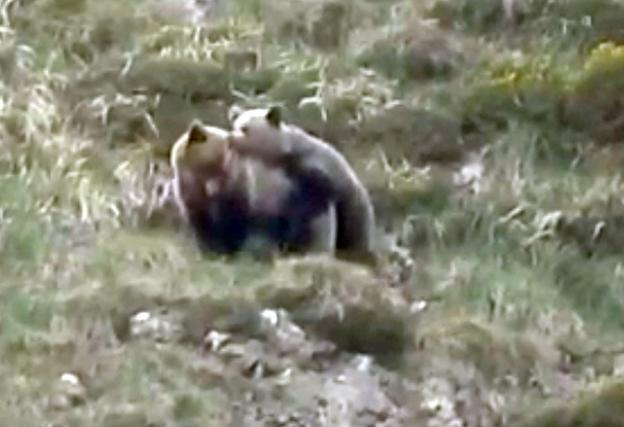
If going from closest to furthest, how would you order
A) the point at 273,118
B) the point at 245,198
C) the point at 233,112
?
1. the point at 245,198
2. the point at 273,118
3. the point at 233,112

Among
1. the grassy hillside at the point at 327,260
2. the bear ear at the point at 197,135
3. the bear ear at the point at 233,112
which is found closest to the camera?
the grassy hillside at the point at 327,260

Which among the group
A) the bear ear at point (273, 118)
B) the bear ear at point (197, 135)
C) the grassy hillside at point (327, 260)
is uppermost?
the bear ear at point (273, 118)

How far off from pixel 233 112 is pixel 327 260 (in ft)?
4.71

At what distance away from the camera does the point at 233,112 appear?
24.3 feet

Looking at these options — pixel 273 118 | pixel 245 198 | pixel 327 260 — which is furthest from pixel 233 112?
pixel 327 260

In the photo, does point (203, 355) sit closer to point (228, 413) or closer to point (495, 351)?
point (228, 413)

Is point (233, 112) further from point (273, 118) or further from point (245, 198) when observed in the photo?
point (245, 198)

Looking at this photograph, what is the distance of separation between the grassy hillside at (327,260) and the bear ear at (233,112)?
0.11m

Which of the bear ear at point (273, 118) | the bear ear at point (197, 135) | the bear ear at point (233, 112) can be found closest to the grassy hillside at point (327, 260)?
the bear ear at point (233, 112)

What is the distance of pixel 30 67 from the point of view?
298 inches

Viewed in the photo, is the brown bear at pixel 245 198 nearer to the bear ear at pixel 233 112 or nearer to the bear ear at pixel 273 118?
the bear ear at pixel 273 118

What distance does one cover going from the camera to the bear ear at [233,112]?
7344 millimetres

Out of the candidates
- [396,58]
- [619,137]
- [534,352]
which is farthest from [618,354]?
[396,58]

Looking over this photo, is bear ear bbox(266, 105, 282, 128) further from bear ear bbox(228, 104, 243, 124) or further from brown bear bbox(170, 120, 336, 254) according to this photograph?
bear ear bbox(228, 104, 243, 124)
